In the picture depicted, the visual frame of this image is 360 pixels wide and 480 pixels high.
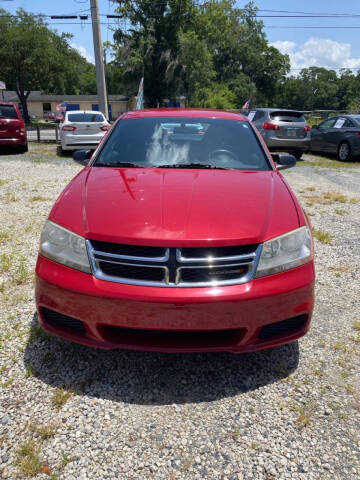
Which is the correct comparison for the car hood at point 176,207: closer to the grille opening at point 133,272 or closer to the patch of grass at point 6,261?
the grille opening at point 133,272

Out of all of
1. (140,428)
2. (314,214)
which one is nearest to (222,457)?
(140,428)

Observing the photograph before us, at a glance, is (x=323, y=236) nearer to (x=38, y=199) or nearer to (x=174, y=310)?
(x=174, y=310)

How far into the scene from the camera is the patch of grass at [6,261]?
Result: 3.70 meters

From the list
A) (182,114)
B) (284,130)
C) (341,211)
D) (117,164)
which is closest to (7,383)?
(117,164)

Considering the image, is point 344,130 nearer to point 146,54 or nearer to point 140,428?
point 140,428

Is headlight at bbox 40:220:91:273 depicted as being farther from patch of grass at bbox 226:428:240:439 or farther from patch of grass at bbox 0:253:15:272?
patch of grass at bbox 0:253:15:272

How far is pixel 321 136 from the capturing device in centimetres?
1297

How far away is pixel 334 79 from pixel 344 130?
117 meters

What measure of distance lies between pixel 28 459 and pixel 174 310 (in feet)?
3.11

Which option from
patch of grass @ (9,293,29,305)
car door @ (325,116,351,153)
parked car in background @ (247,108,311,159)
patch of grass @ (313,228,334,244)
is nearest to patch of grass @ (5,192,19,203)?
patch of grass @ (9,293,29,305)

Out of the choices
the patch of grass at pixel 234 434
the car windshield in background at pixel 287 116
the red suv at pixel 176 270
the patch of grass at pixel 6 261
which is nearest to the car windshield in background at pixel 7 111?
the car windshield in background at pixel 287 116

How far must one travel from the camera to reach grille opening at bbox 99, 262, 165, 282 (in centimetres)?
194

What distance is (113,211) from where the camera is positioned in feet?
7.22

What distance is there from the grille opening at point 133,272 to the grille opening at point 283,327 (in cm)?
65
